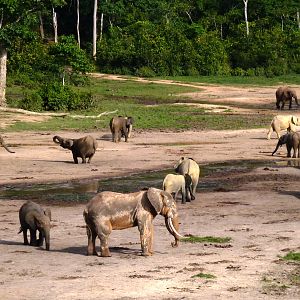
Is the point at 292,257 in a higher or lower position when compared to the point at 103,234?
lower

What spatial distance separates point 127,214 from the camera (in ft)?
46.0

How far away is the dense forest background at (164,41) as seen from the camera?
54.3 metres

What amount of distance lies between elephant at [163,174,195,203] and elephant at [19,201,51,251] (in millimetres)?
4530

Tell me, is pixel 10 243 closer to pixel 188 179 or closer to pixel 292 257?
pixel 292 257

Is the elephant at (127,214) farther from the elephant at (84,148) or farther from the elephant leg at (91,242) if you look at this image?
the elephant at (84,148)

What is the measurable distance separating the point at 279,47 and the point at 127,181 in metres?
47.9

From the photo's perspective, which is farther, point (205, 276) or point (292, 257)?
point (292, 257)

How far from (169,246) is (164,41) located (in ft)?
176

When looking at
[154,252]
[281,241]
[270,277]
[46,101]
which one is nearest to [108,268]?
[154,252]

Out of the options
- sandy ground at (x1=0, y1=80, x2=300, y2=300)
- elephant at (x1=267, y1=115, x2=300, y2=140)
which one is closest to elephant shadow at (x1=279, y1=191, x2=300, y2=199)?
sandy ground at (x1=0, y1=80, x2=300, y2=300)

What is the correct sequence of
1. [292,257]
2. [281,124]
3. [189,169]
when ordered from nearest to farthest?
[292,257] → [189,169] → [281,124]

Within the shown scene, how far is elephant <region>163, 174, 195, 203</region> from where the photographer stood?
63.1 feet

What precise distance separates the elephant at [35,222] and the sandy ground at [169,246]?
229mm

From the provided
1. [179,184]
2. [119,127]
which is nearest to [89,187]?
[179,184]
